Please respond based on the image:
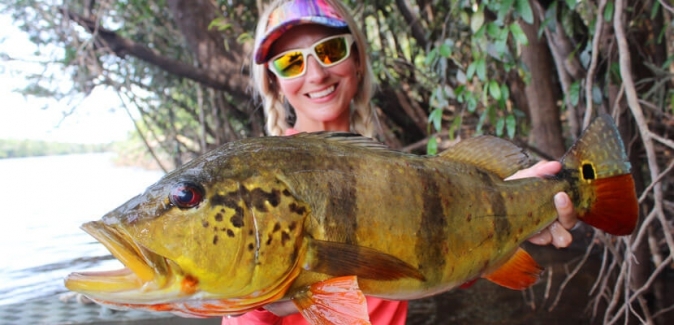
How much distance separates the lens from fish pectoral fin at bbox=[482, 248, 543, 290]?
162 centimetres

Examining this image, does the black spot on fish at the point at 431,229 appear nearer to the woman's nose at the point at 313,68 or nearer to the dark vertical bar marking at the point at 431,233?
the dark vertical bar marking at the point at 431,233

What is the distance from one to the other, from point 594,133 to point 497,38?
1.69 meters

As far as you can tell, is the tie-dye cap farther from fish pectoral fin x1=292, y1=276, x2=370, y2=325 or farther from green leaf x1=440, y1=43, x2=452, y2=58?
green leaf x1=440, y1=43, x2=452, y2=58

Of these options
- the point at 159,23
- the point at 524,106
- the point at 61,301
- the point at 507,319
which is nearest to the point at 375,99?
the point at 524,106

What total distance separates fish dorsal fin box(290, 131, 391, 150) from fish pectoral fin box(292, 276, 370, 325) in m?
0.38

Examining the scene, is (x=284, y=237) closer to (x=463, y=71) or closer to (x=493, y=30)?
(x=493, y=30)

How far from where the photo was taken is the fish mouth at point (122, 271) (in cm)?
104

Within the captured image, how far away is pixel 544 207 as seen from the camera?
1.65 m

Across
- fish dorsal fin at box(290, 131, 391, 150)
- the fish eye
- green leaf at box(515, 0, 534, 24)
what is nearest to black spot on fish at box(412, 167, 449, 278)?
fish dorsal fin at box(290, 131, 391, 150)

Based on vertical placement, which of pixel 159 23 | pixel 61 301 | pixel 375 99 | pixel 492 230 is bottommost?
pixel 61 301

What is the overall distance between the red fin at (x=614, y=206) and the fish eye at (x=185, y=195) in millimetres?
1238

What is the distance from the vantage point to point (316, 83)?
2.27 metres

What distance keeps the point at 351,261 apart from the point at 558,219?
842 mm

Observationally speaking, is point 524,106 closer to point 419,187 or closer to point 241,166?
point 419,187
